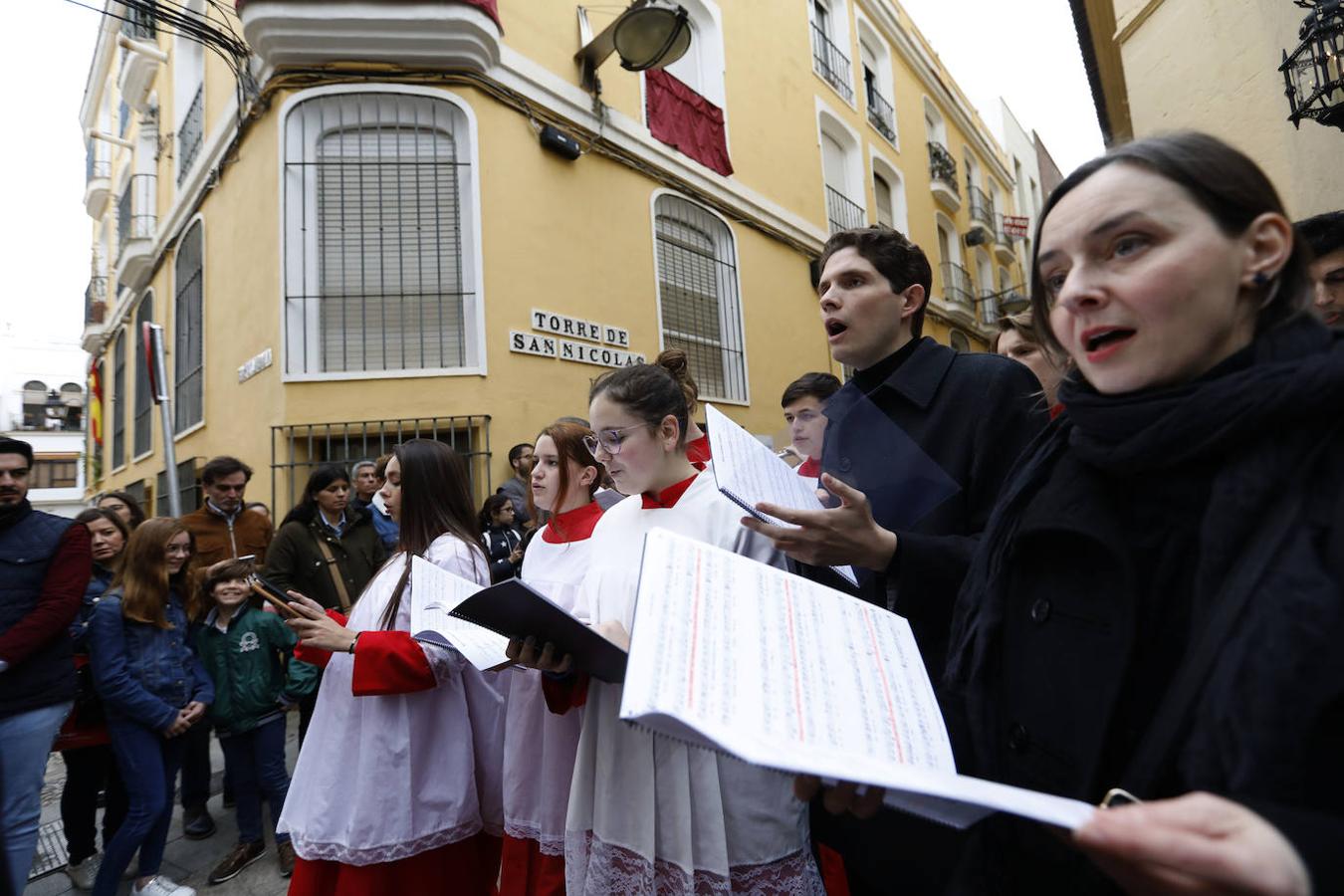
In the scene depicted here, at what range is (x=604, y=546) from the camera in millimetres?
2277

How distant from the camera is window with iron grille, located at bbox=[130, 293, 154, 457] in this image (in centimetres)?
1156

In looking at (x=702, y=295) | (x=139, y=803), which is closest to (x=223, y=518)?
(x=139, y=803)

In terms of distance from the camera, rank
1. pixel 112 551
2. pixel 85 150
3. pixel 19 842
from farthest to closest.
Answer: pixel 85 150
pixel 112 551
pixel 19 842

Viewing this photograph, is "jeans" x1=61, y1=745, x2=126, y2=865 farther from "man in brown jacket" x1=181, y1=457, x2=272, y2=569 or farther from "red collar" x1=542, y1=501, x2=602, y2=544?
"red collar" x1=542, y1=501, x2=602, y2=544

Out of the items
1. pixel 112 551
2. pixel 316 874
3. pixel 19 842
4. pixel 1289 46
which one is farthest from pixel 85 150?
pixel 1289 46

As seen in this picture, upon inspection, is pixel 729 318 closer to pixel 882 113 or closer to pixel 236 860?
pixel 882 113

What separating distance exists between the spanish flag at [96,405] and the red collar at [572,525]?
16.6 meters

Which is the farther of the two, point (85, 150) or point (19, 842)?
point (85, 150)

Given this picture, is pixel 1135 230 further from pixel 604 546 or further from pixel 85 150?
pixel 85 150

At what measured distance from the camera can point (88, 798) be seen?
3697 millimetres

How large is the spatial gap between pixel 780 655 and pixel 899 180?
53.8ft

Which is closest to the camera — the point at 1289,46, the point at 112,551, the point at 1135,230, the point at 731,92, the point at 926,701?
the point at 1135,230

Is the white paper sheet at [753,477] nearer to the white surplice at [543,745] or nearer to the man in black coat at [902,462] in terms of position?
the man in black coat at [902,462]

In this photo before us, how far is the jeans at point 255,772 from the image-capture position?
360 cm
